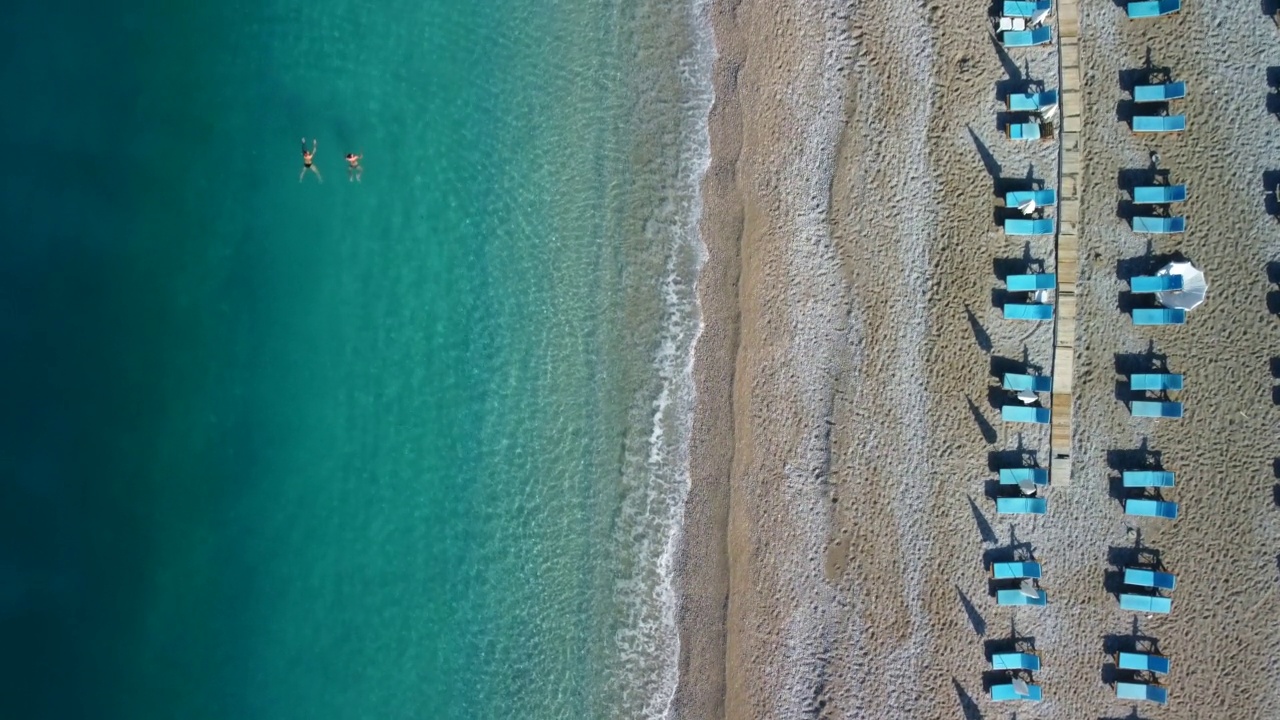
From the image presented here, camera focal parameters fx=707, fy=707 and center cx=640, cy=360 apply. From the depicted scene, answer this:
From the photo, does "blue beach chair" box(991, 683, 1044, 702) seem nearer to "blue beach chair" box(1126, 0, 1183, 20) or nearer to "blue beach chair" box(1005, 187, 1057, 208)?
"blue beach chair" box(1005, 187, 1057, 208)

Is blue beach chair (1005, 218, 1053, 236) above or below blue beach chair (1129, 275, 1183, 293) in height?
above

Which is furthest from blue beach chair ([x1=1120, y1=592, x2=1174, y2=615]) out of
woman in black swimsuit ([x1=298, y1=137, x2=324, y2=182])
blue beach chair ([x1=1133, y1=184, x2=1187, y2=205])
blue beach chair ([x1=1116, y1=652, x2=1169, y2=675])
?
woman in black swimsuit ([x1=298, y1=137, x2=324, y2=182])

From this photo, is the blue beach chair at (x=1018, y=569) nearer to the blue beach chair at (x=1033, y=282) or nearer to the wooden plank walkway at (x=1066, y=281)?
the wooden plank walkway at (x=1066, y=281)

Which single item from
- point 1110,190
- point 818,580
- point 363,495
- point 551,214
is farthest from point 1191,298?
point 363,495

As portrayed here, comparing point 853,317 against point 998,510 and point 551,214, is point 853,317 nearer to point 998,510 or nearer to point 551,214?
point 998,510

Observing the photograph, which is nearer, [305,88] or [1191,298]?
[1191,298]

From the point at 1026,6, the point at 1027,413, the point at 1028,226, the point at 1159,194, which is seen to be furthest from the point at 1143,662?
the point at 1026,6
